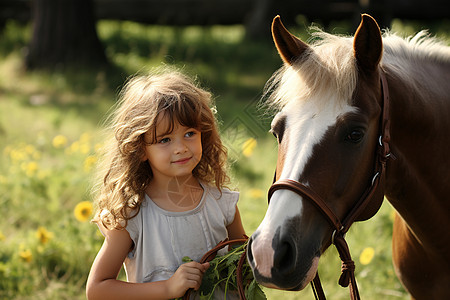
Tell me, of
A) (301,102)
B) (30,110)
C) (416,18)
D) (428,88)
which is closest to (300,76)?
(301,102)

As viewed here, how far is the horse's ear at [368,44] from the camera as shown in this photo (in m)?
1.66

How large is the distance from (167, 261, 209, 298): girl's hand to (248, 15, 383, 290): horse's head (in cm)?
29

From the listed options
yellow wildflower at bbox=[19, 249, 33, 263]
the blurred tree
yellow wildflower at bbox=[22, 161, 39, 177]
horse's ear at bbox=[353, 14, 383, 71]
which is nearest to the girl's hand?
horse's ear at bbox=[353, 14, 383, 71]

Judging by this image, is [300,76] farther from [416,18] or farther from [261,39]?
[416,18]

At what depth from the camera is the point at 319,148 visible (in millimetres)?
1609

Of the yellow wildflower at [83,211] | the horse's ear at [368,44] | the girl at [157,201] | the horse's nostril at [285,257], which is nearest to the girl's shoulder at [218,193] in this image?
the girl at [157,201]

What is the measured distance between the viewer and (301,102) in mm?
1704

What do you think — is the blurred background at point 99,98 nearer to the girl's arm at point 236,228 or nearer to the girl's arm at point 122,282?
the girl's arm at point 236,228

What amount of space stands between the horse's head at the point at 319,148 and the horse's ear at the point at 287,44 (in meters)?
0.02

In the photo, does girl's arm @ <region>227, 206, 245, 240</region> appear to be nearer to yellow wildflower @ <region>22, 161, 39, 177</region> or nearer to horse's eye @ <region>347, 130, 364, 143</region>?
horse's eye @ <region>347, 130, 364, 143</region>

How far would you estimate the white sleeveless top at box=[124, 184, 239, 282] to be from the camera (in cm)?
184

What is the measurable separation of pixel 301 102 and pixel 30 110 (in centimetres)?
550

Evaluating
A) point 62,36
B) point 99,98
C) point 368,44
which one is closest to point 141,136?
point 368,44

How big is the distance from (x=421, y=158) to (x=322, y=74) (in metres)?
0.56
